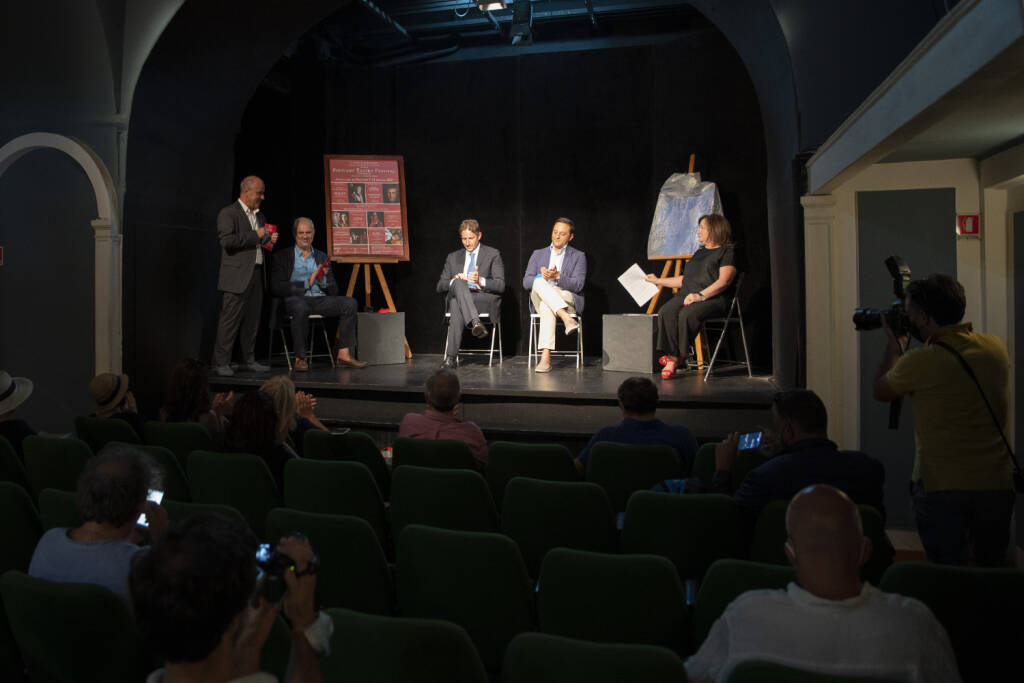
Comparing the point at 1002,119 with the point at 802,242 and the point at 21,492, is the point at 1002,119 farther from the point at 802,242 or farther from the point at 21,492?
the point at 21,492

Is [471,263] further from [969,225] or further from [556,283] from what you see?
[969,225]

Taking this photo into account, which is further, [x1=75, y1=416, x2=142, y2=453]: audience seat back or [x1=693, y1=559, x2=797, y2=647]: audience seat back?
[x1=75, y1=416, x2=142, y2=453]: audience seat back

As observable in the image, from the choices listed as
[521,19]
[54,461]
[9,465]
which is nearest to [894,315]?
[54,461]

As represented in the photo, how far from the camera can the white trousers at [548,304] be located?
21.8ft

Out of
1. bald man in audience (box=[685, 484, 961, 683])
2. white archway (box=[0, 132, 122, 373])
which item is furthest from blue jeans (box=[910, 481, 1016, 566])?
white archway (box=[0, 132, 122, 373])

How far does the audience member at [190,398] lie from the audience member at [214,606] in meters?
2.71

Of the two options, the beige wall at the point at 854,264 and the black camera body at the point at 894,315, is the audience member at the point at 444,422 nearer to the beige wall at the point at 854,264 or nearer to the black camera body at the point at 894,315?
the black camera body at the point at 894,315

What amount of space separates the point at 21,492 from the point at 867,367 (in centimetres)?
414

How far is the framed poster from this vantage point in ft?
24.9

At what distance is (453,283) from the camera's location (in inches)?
269

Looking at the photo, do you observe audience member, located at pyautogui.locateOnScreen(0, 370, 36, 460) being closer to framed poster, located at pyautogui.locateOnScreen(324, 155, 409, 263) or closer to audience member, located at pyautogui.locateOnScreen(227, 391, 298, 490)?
audience member, located at pyautogui.locateOnScreen(227, 391, 298, 490)

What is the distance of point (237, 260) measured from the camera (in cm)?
633

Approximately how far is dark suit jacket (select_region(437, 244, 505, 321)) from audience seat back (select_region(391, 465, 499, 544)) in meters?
4.42

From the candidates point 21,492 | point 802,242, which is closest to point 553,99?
point 802,242
